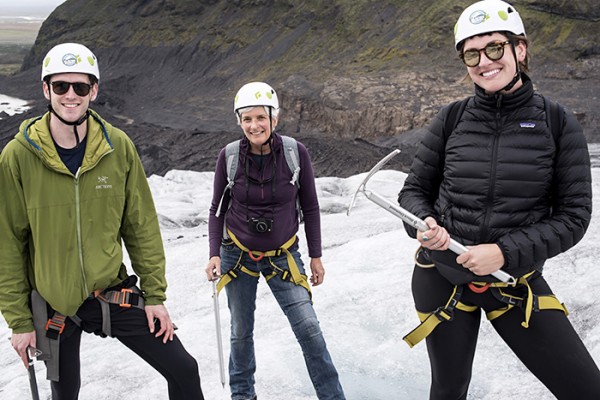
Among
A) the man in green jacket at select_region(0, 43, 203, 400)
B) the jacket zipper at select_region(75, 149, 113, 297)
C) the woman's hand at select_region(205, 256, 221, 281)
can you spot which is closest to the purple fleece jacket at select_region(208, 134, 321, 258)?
the woman's hand at select_region(205, 256, 221, 281)

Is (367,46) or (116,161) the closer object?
(116,161)

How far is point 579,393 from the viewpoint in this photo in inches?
105

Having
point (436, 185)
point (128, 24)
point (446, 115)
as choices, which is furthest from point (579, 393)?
point (128, 24)

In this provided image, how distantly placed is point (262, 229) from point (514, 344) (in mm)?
1627

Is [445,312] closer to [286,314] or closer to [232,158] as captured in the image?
[286,314]

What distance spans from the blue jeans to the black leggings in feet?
2.90

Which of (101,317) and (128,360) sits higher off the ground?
(101,317)

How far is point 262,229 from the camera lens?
386 centimetres

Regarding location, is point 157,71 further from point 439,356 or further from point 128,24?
point 439,356

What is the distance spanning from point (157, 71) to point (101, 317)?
5030cm

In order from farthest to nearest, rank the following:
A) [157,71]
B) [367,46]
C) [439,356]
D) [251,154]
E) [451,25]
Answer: [157,71]
[367,46]
[451,25]
[251,154]
[439,356]

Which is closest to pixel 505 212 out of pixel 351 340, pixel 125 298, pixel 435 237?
pixel 435 237

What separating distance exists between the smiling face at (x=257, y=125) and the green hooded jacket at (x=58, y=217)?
2.66 feet

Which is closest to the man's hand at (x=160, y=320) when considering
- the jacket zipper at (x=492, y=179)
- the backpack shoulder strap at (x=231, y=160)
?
the backpack shoulder strap at (x=231, y=160)
